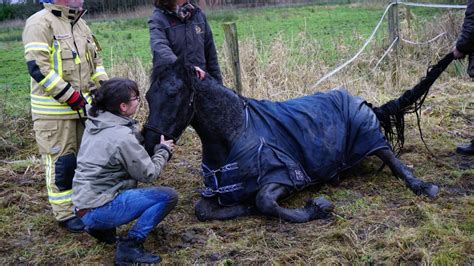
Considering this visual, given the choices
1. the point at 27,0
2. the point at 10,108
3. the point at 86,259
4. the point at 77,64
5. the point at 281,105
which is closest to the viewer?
the point at 86,259

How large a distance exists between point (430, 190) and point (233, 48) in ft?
11.0

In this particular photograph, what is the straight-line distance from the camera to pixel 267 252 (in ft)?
10.7

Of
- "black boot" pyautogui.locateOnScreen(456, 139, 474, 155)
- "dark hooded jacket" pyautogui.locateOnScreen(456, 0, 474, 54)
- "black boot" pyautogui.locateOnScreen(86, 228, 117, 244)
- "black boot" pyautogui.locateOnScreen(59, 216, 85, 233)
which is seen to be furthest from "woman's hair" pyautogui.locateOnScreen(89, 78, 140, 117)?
"black boot" pyautogui.locateOnScreen(456, 139, 474, 155)

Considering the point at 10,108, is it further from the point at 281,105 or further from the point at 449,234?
the point at 449,234

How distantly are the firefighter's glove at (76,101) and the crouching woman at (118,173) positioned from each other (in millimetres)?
581

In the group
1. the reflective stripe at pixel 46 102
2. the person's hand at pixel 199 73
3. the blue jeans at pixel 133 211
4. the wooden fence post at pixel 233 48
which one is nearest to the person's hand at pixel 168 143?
the blue jeans at pixel 133 211

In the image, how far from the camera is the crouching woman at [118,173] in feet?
10.3

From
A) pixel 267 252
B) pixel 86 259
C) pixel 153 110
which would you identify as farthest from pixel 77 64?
pixel 267 252

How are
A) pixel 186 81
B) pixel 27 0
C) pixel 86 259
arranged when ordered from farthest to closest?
pixel 27 0
pixel 186 81
pixel 86 259

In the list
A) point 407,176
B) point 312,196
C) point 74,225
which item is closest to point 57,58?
point 74,225

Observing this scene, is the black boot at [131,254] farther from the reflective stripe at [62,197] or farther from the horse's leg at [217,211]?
the reflective stripe at [62,197]

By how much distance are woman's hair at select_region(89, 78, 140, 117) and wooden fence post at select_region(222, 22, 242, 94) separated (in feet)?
11.1

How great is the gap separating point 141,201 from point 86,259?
60cm

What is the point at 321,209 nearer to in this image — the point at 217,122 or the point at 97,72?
the point at 217,122
